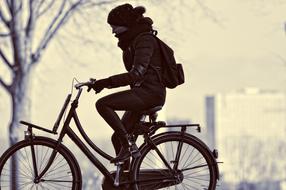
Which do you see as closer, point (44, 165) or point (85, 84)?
point (85, 84)

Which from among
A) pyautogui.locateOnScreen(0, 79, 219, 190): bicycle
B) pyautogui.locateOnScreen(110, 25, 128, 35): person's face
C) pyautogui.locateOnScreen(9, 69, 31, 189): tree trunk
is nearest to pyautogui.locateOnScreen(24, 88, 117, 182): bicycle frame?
pyautogui.locateOnScreen(0, 79, 219, 190): bicycle

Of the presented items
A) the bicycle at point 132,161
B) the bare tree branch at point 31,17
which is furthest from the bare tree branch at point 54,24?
the bicycle at point 132,161

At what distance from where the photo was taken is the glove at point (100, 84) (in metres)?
6.58

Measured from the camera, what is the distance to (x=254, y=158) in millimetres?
76938

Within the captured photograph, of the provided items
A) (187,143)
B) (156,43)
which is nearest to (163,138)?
(187,143)

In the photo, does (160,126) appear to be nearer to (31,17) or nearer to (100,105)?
(100,105)

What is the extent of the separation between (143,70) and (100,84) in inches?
12.3

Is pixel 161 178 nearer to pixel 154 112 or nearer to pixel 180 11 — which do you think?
pixel 154 112

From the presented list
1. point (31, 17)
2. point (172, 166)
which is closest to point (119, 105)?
point (172, 166)

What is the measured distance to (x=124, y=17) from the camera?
6.72 metres

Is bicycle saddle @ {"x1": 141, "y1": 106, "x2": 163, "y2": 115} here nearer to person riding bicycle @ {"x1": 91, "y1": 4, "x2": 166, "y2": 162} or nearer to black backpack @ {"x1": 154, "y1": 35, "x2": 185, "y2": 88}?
person riding bicycle @ {"x1": 91, "y1": 4, "x2": 166, "y2": 162}

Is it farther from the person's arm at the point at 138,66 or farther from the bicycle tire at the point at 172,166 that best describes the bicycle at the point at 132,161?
the person's arm at the point at 138,66

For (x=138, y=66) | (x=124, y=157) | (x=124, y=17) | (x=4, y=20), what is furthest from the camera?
(x=4, y=20)

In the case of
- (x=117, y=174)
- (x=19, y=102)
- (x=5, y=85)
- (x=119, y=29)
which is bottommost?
(x=117, y=174)
